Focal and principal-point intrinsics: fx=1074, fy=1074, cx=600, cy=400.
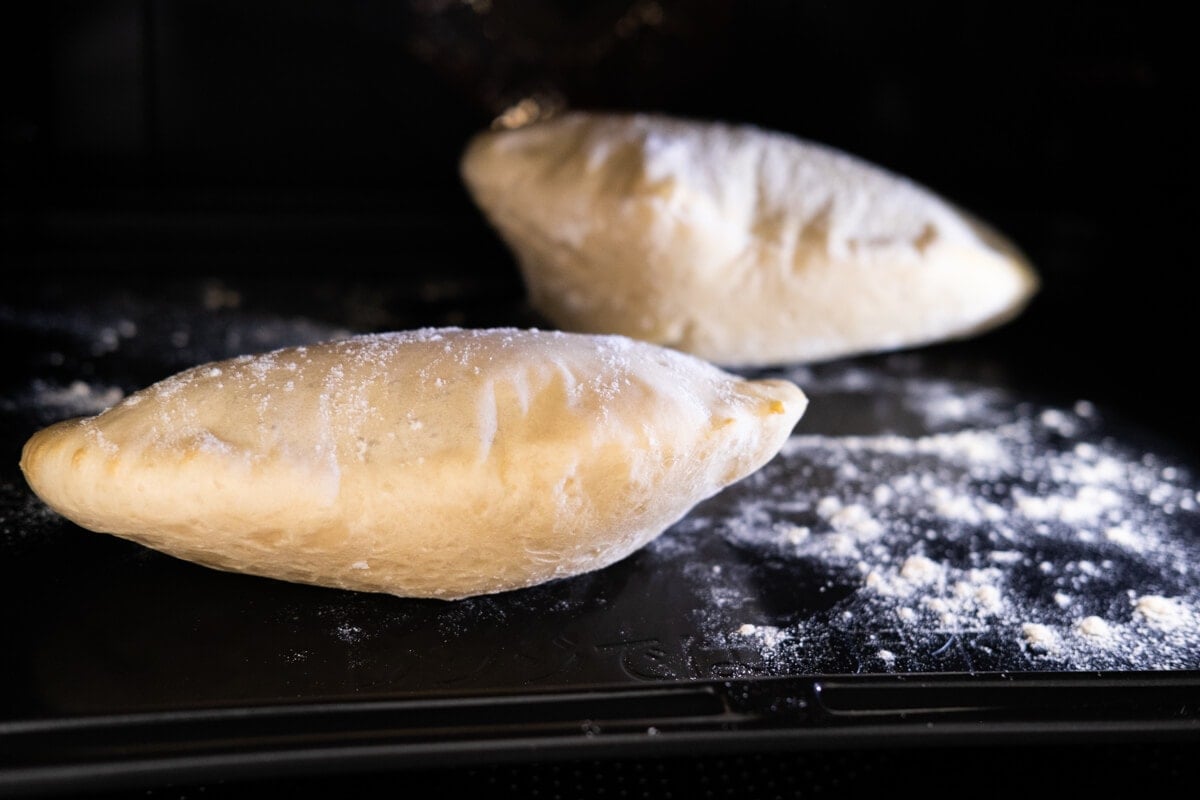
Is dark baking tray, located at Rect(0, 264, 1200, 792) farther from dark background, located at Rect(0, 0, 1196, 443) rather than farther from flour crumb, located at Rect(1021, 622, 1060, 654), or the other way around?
dark background, located at Rect(0, 0, 1196, 443)

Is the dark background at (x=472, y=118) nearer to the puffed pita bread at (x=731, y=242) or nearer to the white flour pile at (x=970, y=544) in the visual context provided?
the puffed pita bread at (x=731, y=242)

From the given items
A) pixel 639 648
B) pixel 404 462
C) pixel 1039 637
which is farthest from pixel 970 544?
pixel 404 462

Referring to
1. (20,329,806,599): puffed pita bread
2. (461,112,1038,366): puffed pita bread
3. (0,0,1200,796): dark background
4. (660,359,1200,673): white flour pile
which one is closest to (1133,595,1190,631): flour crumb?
(660,359,1200,673): white flour pile

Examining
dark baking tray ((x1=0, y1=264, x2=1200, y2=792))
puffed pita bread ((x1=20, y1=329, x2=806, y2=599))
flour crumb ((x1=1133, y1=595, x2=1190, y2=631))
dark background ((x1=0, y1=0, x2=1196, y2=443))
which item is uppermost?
dark background ((x1=0, y1=0, x2=1196, y2=443))

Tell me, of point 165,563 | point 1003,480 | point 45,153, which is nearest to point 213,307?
point 45,153

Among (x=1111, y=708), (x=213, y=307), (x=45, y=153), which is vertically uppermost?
(x=45, y=153)

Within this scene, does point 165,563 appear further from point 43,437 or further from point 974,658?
point 974,658

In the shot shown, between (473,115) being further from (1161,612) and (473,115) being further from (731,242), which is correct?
(1161,612)

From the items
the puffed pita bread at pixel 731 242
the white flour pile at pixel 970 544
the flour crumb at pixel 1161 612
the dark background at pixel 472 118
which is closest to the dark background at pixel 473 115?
the dark background at pixel 472 118
